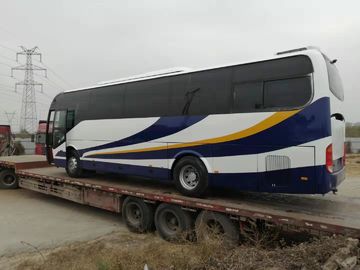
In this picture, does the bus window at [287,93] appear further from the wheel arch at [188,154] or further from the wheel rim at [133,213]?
the wheel rim at [133,213]

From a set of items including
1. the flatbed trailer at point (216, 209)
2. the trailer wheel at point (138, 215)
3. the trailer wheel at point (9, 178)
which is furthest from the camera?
the trailer wheel at point (9, 178)

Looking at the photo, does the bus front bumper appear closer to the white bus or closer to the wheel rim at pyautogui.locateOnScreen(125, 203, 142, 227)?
the white bus

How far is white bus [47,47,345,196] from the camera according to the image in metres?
6.33

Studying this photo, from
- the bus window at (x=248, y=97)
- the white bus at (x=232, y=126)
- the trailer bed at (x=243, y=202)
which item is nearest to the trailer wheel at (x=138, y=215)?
the trailer bed at (x=243, y=202)

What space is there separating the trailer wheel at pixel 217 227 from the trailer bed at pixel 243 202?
14cm

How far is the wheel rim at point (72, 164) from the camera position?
37.5 feet

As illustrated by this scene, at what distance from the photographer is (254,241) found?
6.11m

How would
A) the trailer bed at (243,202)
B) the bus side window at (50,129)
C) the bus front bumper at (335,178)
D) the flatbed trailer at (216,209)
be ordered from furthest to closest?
the bus side window at (50,129), the bus front bumper at (335,178), the flatbed trailer at (216,209), the trailer bed at (243,202)

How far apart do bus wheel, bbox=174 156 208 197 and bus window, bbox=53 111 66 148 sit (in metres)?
4.96

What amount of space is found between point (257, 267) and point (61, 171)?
10059 millimetres

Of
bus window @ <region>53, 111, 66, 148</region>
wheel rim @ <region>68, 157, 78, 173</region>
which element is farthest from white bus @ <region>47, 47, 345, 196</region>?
bus window @ <region>53, 111, 66, 148</region>

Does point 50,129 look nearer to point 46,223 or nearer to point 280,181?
point 46,223

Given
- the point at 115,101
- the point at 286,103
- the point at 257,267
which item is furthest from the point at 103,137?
the point at 257,267

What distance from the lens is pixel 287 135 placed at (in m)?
6.52
